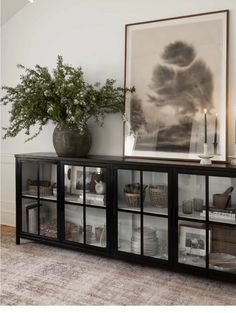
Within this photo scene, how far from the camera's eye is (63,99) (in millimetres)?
3207

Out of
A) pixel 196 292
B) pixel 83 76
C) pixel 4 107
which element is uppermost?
pixel 83 76

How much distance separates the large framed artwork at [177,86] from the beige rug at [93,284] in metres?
1.02

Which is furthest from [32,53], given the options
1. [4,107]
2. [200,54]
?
[200,54]

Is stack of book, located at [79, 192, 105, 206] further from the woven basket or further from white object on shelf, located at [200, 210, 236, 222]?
white object on shelf, located at [200, 210, 236, 222]

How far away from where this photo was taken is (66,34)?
3.69m

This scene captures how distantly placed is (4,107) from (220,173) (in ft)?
9.13

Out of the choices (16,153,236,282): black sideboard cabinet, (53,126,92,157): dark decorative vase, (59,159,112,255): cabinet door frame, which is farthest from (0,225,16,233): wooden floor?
(53,126,92,157): dark decorative vase

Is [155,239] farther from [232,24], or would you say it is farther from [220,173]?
[232,24]

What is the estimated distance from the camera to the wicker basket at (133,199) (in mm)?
2939

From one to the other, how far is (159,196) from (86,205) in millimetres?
715

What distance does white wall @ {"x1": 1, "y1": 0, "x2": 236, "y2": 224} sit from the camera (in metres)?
3.12

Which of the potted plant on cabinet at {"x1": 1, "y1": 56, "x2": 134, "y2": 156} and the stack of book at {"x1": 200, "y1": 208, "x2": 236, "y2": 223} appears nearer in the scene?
the stack of book at {"x1": 200, "y1": 208, "x2": 236, "y2": 223}

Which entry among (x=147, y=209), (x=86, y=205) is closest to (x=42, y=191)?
(x=86, y=205)

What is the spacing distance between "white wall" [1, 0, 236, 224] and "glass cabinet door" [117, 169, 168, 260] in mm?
581
